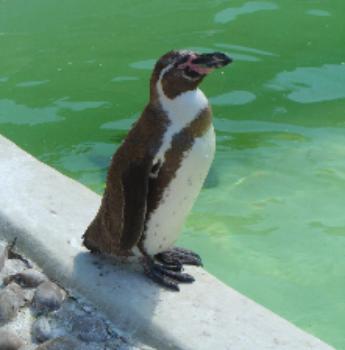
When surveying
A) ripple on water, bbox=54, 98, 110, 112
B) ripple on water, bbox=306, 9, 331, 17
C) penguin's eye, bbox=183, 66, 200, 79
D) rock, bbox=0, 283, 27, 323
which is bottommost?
ripple on water, bbox=54, 98, 110, 112

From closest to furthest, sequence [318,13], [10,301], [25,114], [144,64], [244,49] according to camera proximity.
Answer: [10,301] < [25,114] < [144,64] < [244,49] < [318,13]

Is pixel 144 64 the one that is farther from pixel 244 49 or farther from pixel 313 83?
pixel 313 83

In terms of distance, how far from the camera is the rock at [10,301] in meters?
2.97

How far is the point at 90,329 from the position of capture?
2910mm

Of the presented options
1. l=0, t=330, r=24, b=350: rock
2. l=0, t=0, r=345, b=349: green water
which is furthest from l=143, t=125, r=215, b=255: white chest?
l=0, t=0, r=345, b=349: green water

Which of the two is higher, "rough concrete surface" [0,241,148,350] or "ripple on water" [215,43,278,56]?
"rough concrete surface" [0,241,148,350]

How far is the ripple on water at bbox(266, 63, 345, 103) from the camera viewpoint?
19.6ft

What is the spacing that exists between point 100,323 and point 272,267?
1287 mm

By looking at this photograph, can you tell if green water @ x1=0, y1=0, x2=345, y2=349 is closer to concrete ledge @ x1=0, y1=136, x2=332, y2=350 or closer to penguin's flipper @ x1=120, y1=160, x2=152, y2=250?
concrete ledge @ x1=0, y1=136, x2=332, y2=350

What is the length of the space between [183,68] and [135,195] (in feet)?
1.33

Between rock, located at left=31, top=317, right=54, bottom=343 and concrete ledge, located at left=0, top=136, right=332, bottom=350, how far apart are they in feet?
0.62

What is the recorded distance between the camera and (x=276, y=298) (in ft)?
12.5

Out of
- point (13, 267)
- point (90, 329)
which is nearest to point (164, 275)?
point (90, 329)

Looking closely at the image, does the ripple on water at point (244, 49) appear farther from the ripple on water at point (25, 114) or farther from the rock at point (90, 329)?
the rock at point (90, 329)
